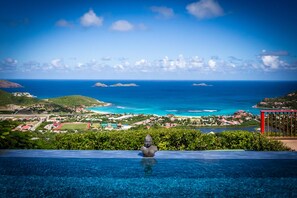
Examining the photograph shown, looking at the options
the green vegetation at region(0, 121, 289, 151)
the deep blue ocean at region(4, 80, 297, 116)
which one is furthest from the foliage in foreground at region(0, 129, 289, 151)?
the deep blue ocean at region(4, 80, 297, 116)

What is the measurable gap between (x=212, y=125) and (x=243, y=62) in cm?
2021

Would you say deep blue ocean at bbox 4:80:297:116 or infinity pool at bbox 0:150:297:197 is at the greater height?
infinity pool at bbox 0:150:297:197

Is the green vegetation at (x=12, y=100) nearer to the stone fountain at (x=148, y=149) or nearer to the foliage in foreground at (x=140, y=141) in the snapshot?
the foliage in foreground at (x=140, y=141)

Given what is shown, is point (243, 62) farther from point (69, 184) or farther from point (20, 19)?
point (69, 184)

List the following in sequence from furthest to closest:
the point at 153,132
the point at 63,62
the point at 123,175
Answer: the point at 63,62 → the point at 153,132 → the point at 123,175

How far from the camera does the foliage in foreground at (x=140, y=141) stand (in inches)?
224

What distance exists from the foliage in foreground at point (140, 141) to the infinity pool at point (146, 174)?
1.96 feet

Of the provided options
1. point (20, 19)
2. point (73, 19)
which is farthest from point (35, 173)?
point (73, 19)

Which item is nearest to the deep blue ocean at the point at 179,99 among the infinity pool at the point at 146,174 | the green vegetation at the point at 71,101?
the green vegetation at the point at 71,101

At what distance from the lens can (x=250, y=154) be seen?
502 centimetres

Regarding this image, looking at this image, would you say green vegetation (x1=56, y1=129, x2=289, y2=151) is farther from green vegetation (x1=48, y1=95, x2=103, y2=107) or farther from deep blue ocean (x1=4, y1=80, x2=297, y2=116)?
deep blue ocean (x1=4, y1=80, x2=297, y2=116)

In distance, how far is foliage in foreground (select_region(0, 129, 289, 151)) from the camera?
5.69 metres

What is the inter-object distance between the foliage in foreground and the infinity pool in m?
0.60

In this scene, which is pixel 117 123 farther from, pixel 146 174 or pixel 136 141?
pixel 146 174
